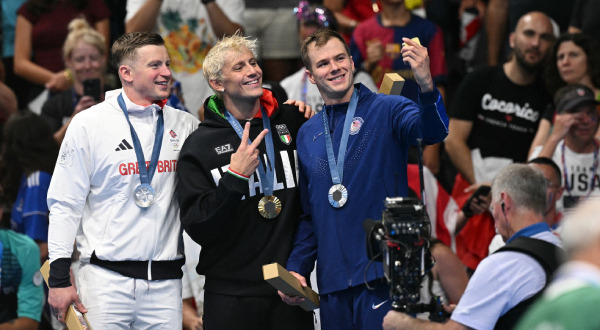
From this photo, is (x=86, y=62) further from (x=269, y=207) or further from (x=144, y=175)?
(x=269, y=207)

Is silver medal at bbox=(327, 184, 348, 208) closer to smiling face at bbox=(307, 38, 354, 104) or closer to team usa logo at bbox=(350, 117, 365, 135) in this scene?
team usa logo at bbox=(350, 117, 365, 135)

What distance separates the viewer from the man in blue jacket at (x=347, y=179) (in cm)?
474

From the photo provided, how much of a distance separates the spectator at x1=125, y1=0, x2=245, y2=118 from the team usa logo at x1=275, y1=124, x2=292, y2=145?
2.98 metres

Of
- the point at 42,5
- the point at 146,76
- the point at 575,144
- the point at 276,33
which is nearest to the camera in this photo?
the point at 146,76

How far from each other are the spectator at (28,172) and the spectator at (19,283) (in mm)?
439

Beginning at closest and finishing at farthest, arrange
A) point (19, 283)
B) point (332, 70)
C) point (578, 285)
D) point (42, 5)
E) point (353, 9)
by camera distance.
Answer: point (578, 285) < point (332, 70) < point (19, 283) < point (42, 5) < point (353, 9)

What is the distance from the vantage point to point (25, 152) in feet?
23.6

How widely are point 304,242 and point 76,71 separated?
3.42m

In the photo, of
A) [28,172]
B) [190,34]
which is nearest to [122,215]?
[28,172]

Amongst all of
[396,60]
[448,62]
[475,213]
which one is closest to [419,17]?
[396,60]

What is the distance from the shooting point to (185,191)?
496cm

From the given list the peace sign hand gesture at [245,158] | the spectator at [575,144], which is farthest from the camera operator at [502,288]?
the spectator at [575,144]

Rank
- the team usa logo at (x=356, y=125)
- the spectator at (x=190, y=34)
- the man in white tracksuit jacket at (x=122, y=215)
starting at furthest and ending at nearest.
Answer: the spectator at (x=190, y=34), the man in white tracksuit jacket at (x=122, y=215), the team usa logo at (x=356, y=125)

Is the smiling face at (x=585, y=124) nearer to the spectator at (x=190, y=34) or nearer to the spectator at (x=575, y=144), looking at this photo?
the spectator at (x=575, y=144)
